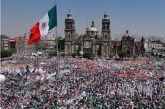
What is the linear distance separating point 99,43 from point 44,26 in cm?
8931

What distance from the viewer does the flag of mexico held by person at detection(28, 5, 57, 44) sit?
21.4 meters

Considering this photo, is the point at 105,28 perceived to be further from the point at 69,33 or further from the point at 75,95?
the point at 75,95

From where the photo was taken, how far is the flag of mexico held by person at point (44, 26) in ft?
70.2

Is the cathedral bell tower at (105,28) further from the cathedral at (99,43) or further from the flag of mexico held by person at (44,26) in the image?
the flag of mexico held by person at (44,26)

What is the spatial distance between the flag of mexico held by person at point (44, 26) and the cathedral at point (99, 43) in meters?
84.5

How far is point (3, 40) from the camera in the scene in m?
165

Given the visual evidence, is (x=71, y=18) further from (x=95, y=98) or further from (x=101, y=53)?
(x=95, y=98)

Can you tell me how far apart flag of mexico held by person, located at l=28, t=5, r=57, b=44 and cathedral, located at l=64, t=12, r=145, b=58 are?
84.5m

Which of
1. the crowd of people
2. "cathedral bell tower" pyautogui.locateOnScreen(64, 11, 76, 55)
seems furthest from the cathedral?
the crowd of people

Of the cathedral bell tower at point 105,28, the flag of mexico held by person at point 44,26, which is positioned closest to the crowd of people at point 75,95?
the flag of mexico held by person at point 44,26

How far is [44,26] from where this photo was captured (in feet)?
70.6

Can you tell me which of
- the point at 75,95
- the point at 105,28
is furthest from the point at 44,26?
the point at 105,28

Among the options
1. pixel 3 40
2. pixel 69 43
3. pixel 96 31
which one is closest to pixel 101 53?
pixel 69 43

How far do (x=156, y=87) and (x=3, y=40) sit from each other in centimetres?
14164
